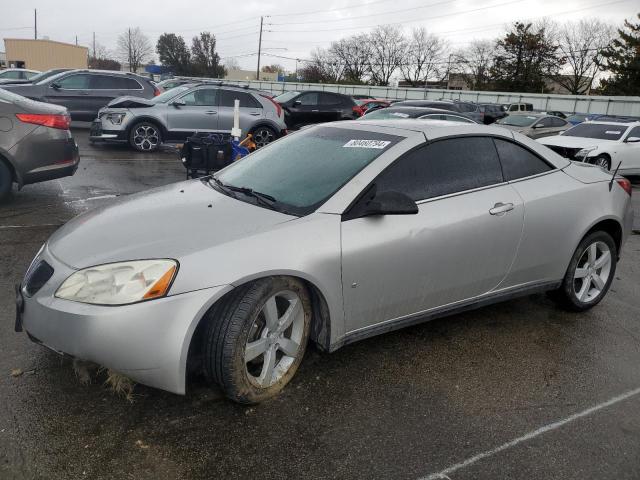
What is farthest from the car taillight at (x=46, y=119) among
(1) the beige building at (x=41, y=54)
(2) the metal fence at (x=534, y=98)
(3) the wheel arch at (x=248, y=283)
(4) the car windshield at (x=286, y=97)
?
(1) the beige building at (x=41, y=54)

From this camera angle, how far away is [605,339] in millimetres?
3932

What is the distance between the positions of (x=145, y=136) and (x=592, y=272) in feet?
33.5

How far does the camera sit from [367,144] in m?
3.46

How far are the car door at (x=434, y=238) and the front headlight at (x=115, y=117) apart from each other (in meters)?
9.81

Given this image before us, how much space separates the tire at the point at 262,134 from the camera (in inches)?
492

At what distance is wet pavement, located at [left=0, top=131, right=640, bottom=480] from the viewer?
2.41 metres

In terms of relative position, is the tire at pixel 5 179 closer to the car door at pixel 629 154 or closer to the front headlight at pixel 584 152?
the front headlight at pixel 584 152

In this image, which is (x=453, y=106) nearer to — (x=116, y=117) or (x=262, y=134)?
(x=262, y=134)

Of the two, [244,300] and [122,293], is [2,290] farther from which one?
[244,300]

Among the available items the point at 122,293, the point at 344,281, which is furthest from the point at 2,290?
the point at 344,281

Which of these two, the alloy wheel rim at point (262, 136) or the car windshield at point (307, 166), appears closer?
the car windshield at point (307, 166)

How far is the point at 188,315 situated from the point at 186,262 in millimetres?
252

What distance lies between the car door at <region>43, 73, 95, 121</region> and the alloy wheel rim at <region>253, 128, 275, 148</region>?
16.5ft

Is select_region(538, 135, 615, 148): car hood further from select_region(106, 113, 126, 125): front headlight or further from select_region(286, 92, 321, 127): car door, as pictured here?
select_region(106, 113, 126, 125): front headlight
